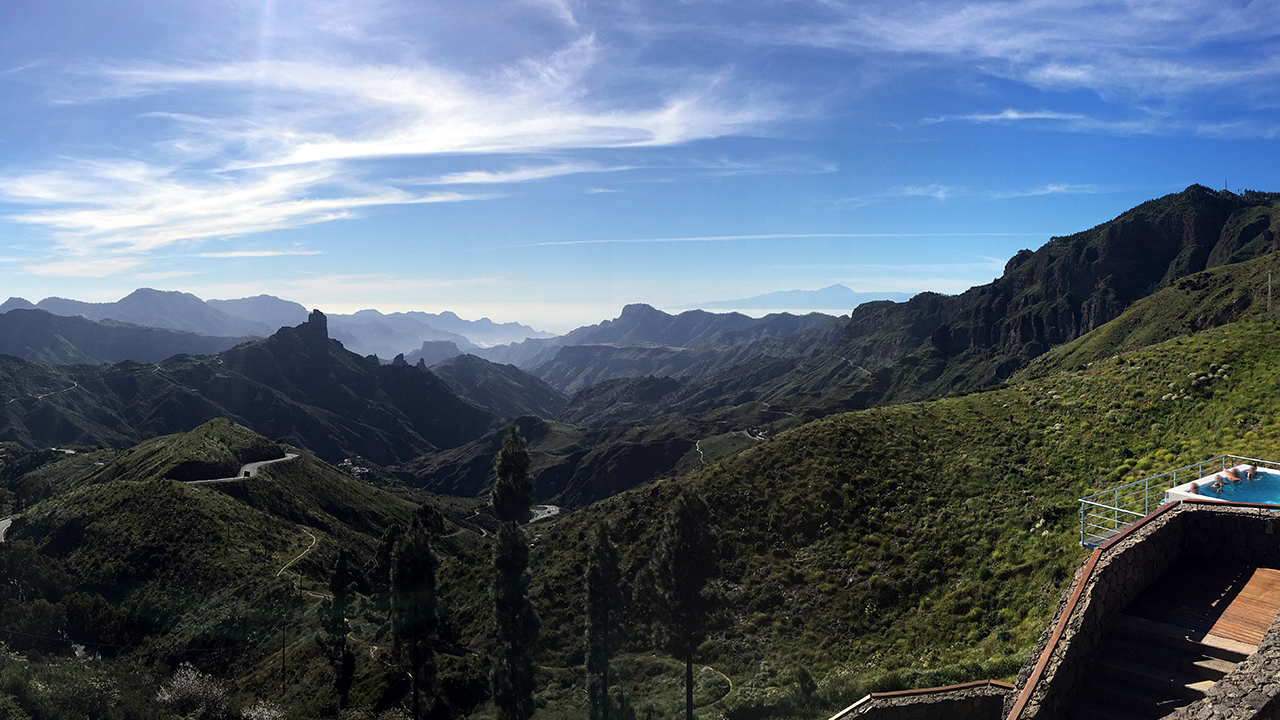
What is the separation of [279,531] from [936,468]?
85914 mm

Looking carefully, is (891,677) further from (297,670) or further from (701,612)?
(297,670)

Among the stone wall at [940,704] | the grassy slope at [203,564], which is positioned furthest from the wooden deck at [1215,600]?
the grassy slope at [203,564]

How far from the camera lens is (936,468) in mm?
43500

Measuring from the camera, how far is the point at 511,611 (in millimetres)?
32781

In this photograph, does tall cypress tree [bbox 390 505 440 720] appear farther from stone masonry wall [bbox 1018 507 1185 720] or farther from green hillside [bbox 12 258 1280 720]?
stone masonry wall [bbox 1018 507 1185 720]

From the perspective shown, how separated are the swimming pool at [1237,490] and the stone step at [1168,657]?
19.2ft

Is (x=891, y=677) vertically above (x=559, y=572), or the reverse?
(x=891, y=677)

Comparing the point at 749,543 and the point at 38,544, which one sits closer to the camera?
the point at 749,543

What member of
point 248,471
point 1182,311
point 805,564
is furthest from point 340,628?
point 1182,311

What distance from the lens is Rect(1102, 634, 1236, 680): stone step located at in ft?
41.5

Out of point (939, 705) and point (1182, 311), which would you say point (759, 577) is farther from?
point (1182, 311)

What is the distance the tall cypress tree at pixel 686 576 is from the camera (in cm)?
2514

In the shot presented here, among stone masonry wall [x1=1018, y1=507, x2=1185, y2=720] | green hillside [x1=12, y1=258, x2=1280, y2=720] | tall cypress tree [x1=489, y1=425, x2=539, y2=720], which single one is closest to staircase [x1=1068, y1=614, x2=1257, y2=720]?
stone masonry wall [x1=1018, y1=507, x2=1185, y2=720]

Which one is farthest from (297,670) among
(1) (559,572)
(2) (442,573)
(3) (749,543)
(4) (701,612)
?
(4) (701,612)
